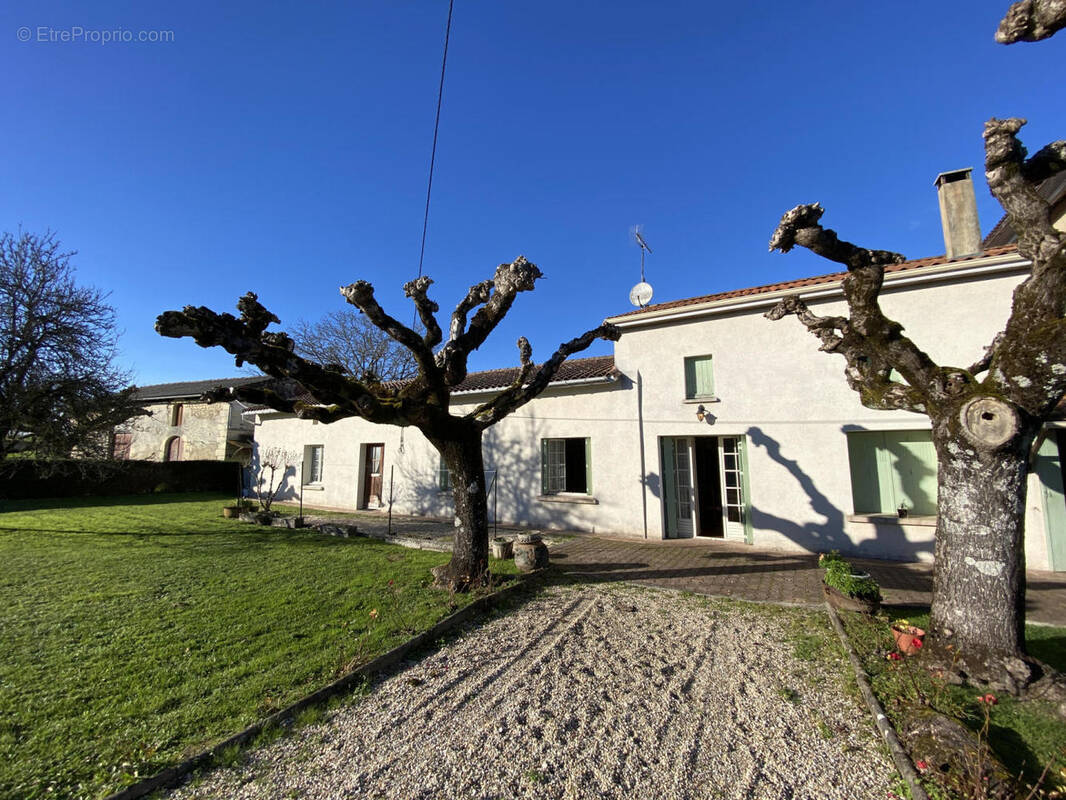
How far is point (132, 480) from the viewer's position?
61.8 ft

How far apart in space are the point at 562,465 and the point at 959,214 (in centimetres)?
883

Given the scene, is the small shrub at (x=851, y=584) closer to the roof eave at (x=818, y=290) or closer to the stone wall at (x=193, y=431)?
the roof eave at (x=818, y=290)

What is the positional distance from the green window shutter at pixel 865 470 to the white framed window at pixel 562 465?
17.3 ft

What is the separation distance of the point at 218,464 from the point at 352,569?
18571mm

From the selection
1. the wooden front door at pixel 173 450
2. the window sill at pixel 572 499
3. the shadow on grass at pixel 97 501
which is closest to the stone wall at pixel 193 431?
the wooden front door at pixel 173 450

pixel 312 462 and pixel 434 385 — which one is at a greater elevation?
pixel 434 385

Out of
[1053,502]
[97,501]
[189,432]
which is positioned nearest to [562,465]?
[1053,502]

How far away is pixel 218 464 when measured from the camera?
21.2m

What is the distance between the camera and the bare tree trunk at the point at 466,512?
19.7ft

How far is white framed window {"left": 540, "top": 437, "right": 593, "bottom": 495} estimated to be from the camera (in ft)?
35.5

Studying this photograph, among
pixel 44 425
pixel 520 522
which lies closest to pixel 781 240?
pixel 520 522

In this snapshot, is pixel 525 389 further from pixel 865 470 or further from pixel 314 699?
pixel 865 470

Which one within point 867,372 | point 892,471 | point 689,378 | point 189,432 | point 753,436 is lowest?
point 892,471

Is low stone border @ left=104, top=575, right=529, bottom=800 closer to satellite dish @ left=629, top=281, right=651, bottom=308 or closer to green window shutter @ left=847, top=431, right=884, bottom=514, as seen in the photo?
green window shutter @ left=847, top=431, right=884, bottom=514
